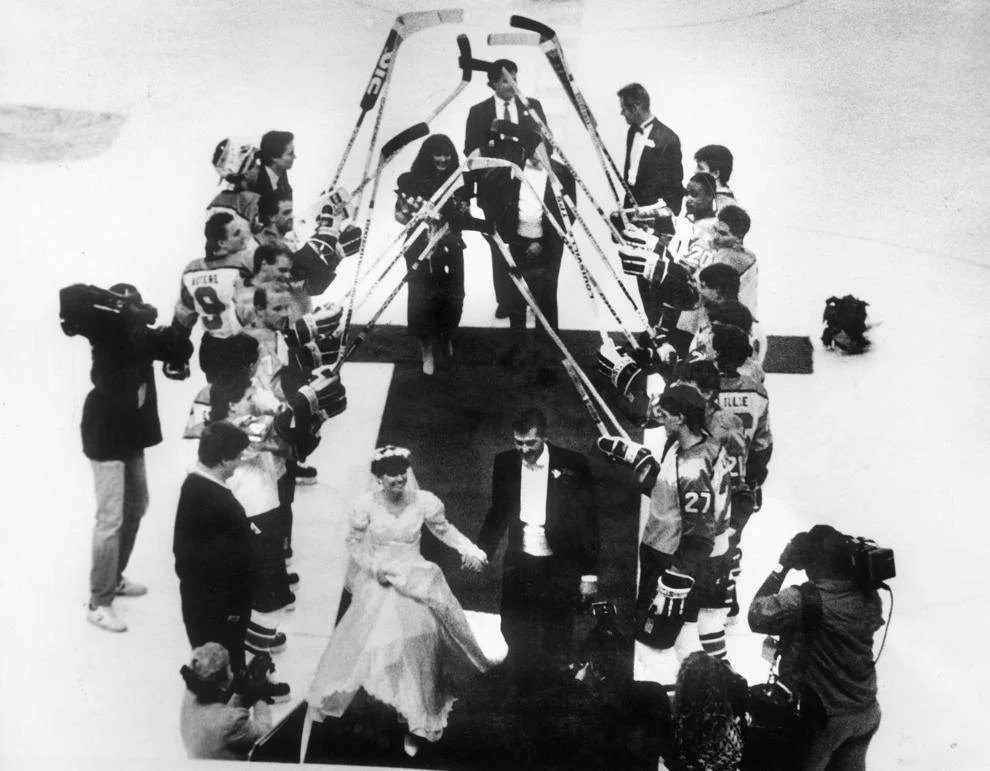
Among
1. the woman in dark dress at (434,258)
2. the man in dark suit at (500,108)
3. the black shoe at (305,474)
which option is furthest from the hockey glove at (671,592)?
the man in dark suit at (500,108)

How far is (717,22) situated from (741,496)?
2.07 m

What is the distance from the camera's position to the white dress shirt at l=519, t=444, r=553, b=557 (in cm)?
570

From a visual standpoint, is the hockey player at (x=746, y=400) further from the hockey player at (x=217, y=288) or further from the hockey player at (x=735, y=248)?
the hockey player at (x=217, y=288)

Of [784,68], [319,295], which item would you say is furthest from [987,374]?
[319,295]

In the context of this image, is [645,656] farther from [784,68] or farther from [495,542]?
[784,68]

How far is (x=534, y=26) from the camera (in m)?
5.71

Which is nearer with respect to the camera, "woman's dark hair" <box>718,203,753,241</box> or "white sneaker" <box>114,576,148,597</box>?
"woman's dark hair" <box>718,203,753,241</box>

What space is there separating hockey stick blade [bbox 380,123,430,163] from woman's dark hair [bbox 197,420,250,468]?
4.41 ft

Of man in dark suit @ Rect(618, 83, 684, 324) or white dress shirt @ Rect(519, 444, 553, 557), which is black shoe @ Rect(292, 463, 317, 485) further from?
man in dark suit @ Rect(618, 83, 684, 324)

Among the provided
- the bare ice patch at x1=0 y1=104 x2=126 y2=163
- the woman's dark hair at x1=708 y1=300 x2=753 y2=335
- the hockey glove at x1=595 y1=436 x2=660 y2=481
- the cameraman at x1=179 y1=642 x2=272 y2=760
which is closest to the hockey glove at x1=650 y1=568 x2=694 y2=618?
the hockey glove at x1=595 y1=436 x2=660 y2=481

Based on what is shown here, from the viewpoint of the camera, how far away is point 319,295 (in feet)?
18.9

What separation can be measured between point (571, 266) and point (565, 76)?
32.1 inches

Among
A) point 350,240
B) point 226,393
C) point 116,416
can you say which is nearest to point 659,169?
point 350,240

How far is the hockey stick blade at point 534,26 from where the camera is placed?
5699mm
